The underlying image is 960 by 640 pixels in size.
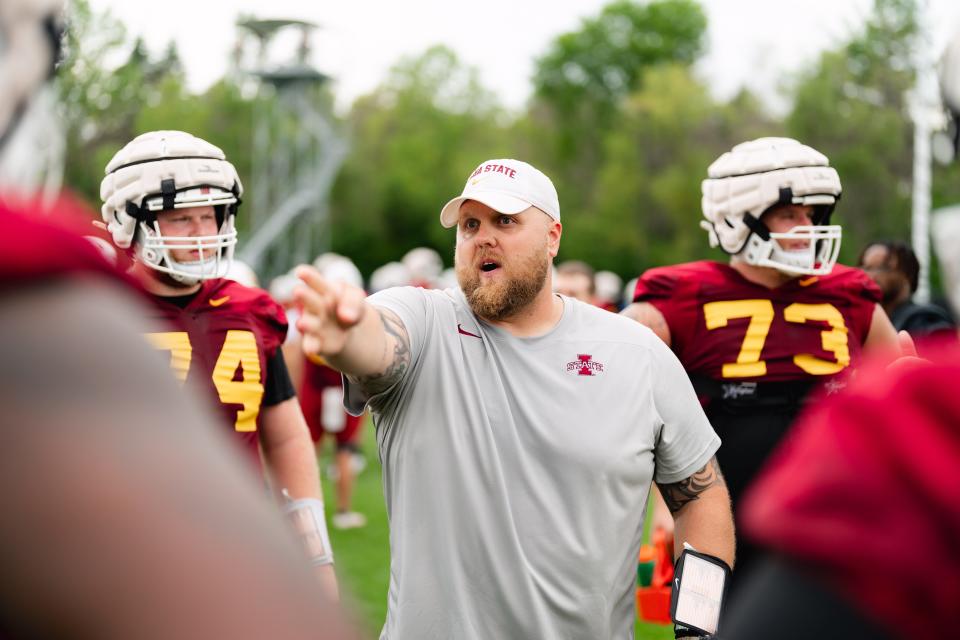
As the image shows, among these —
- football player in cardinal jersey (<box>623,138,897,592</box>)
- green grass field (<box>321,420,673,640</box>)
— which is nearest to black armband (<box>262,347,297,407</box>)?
green grass field (<box>321,420,673,640</box>)

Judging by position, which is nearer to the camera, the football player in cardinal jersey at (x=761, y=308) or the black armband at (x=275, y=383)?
the black armband at (x=275, y=383)

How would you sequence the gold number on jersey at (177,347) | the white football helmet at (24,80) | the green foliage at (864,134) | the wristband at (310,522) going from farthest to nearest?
the green foliage at (864,134) → the wristband at (310,522) → the gold number on jersey at (177,347) → the white football helmet at (24,80)

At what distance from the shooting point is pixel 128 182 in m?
3.96

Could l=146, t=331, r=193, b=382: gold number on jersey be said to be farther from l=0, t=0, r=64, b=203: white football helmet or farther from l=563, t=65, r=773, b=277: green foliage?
l=563, t=65, r=773, b=277: green foliage

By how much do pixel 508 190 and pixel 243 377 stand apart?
125 centimetres

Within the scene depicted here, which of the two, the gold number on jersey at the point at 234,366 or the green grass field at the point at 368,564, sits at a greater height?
the gold number on jersey at the point at 234,366

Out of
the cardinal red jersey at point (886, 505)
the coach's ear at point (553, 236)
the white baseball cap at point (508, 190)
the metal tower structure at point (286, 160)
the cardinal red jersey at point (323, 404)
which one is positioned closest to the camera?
the cardinal red jersey at point (886, 505)

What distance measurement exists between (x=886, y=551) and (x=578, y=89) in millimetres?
50211

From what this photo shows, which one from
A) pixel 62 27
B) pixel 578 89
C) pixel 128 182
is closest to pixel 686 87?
pixel 578 89

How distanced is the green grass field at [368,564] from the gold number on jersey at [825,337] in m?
2.42

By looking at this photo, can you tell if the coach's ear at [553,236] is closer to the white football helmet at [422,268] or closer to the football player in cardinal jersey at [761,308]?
the football player in cardinal jersey at [761,308]

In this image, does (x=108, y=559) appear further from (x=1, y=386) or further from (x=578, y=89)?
(x=578, y=89)

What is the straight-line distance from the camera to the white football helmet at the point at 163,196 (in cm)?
389

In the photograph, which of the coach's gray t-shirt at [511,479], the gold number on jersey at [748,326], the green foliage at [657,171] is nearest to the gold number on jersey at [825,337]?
the gold number on jersey at [748,326]
